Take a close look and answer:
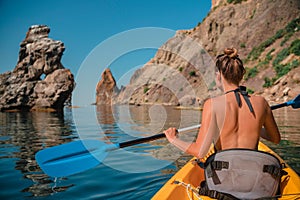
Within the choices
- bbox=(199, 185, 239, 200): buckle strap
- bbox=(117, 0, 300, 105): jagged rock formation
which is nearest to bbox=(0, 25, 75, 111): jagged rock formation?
bbox=(117, 0, 300, 105): jagged rock formation

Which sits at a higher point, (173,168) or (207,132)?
(207,132)

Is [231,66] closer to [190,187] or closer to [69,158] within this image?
[190,187]

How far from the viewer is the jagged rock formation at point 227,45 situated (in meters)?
30.6

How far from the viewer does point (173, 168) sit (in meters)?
5.08

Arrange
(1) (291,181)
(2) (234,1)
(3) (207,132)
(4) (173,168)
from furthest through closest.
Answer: (2) (234,1)
(4) (173,168)
(1) (291,181)
(3) (207,132)

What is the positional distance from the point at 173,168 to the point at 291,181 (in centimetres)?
239

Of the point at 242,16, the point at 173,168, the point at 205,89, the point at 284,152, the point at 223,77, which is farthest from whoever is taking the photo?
the point at 242,16

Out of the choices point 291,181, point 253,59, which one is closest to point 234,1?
point 253,59

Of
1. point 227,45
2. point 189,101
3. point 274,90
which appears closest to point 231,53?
point 274,90

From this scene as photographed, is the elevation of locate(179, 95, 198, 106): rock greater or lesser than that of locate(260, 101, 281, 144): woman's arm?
greater

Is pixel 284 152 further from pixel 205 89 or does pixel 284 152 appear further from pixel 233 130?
pixel 205 89

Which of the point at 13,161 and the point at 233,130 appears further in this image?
the point at 13,161

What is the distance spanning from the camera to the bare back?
7.00 feet

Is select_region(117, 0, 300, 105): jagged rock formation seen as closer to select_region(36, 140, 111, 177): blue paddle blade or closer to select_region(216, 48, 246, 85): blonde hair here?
select_region(36, 140, 111, 177): blue paddle blade
